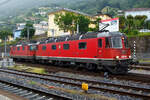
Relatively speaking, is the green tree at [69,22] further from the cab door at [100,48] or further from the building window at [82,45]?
the cab door at [100,48]

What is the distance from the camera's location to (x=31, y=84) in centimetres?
1150

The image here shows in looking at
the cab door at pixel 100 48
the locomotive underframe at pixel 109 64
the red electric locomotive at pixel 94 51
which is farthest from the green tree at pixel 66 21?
the cab door at pixel 100 48

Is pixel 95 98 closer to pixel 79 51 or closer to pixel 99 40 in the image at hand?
pixel 99 40

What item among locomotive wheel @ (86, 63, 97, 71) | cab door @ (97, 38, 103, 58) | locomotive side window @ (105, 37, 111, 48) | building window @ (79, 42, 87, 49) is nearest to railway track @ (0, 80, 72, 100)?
cab door @ (97, 38, 103, 58)

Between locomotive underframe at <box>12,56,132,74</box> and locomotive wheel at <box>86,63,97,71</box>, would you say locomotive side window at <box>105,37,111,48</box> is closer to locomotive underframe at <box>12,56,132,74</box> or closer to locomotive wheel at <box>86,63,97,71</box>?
locomotive underframe at <box>12,56,132,74</box>

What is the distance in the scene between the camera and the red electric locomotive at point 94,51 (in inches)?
560

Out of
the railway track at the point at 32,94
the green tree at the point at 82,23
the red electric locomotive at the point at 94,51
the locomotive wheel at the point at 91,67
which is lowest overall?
the railway track at the point at 32,94

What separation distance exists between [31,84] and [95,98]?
5170 mm

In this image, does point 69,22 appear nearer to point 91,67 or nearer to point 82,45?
point 82,45

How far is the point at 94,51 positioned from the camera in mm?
15648

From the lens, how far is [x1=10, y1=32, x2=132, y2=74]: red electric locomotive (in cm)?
1423

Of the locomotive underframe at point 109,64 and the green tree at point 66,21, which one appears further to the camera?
the green tree at point 66,21

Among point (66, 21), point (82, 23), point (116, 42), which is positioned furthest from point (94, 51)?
point (82, 23)

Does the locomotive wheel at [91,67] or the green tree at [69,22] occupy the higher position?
the green tree at [69,22]
